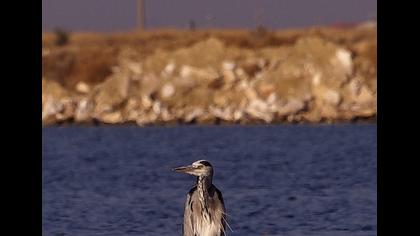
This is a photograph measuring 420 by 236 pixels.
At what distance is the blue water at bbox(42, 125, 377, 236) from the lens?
2183cm

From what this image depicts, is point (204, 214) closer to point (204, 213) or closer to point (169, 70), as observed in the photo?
point (204, 213)

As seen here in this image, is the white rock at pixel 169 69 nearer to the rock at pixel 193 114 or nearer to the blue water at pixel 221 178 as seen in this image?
the blue water at pixel 221 178

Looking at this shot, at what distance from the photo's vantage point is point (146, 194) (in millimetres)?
A: 27922

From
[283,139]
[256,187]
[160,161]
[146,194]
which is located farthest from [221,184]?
[283,139]

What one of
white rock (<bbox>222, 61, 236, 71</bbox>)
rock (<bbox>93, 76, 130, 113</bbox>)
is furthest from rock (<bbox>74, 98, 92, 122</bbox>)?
white rock (<bbox>222, 61, 236, 71</bbox>)

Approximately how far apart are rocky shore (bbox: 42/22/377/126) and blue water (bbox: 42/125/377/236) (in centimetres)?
82

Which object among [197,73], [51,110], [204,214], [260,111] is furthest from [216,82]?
[204,214]

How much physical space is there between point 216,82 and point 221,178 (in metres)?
26.3

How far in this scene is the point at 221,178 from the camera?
3259 centimetres

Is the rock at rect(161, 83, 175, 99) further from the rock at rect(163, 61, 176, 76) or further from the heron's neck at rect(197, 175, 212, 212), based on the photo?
the heron's neck at rect(197, 175, 212, 212)
